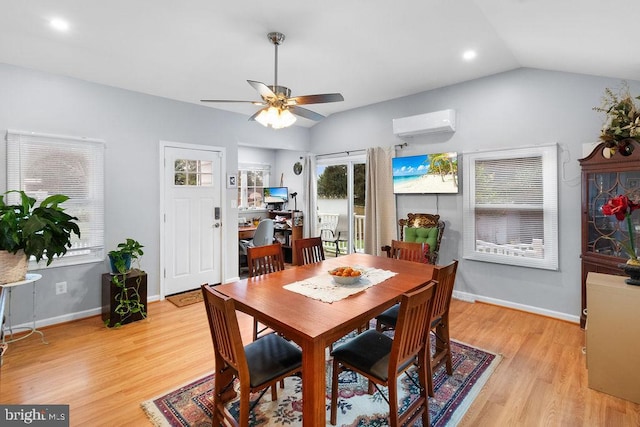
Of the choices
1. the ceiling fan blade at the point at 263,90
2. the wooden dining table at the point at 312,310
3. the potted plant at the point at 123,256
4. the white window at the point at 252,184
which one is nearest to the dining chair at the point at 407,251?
the wooden dining table at the point at 312,310

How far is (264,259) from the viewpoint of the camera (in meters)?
2.70

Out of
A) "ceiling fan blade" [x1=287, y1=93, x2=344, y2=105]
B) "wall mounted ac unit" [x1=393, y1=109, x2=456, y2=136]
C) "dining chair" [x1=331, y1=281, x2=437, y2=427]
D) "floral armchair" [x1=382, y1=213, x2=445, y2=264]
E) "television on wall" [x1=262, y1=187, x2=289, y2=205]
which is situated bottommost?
"dining chair" [x1=331, y1=281, x2=437, y2=427]

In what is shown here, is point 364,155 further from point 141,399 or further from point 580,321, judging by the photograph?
point 141,399

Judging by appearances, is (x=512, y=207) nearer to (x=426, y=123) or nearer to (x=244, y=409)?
(x=426, y=123)

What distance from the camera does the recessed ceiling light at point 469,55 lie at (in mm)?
3078

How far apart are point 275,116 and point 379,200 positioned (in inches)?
104

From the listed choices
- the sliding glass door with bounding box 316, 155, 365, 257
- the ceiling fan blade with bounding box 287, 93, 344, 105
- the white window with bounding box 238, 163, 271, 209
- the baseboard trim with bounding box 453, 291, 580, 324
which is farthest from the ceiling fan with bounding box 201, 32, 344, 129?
the white window with bounding box 238, 163, 271, 209

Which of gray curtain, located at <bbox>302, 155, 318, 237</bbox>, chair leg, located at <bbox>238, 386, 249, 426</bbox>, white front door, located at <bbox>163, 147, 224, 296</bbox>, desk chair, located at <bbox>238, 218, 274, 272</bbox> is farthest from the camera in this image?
gray curtain, located at <bbox>302, 155, 318, 237</bbox>

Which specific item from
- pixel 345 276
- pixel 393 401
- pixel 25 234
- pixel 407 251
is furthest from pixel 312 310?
pixel 25 234

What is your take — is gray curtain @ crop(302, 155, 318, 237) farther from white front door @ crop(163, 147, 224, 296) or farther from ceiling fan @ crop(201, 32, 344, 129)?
ceiling fan @ crop(201, 32, 344, 129)

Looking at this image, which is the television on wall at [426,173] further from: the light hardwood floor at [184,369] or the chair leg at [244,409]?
the chair leg at [244,409]

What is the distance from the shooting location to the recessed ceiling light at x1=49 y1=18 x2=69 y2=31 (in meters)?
2.35

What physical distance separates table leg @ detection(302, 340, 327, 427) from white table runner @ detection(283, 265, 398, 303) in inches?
17.3

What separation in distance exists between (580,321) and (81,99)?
5720 millimetres
